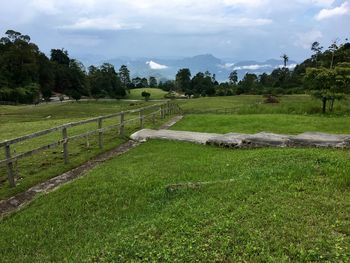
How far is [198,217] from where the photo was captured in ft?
22.7

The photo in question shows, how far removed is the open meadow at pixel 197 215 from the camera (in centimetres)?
571

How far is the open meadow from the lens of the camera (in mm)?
5711

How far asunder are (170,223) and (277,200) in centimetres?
214

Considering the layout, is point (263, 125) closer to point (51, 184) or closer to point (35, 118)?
point (51, 184)

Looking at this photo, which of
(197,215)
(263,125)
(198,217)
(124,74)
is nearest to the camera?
(198,217)

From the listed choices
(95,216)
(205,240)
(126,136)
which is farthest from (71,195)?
(126,136)

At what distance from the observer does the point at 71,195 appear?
9641 mm

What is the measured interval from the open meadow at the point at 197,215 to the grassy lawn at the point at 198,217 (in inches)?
0.8

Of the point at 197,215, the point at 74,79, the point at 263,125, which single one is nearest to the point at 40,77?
the point at 74,79

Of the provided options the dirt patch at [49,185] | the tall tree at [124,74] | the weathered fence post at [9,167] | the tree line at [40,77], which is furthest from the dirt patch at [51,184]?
the tall tree at [124,74]

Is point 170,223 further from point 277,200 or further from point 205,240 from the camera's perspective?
point 277,200

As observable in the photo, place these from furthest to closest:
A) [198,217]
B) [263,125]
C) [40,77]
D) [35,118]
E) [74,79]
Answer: [74,79]
[40,77]
[35,118]
[263,125]
[198,217]

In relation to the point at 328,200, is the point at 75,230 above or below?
below

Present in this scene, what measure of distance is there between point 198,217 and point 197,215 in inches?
4.7
